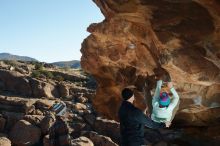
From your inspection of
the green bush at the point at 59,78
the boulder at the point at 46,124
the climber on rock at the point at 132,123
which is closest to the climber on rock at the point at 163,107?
the climber on rock at the point at 132,123

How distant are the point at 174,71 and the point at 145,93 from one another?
128 inches

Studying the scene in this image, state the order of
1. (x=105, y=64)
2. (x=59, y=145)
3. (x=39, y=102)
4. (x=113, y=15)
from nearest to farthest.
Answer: (x=113, y=15)
(x=105, y=64)
(x=59, y=145)
(x=39, y=102)

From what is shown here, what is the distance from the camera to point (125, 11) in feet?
40.9

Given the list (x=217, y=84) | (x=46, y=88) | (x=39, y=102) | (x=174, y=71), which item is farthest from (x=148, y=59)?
(x=46, y=88)

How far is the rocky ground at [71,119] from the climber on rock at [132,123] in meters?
8.15

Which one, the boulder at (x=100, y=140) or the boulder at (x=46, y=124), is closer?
the boulder at (x=100, y=140)

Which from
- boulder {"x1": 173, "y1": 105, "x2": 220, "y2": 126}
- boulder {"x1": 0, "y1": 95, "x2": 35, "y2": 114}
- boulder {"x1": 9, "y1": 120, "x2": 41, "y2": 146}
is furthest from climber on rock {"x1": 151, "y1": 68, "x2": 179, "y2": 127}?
boulder {"x1": 0, "y1": 95, "x2": 35, "y2": 114}

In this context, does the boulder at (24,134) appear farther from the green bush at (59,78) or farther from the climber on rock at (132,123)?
the climber on rock at (132,123)

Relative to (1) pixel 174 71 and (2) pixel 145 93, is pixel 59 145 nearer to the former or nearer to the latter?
(2) pixel 145 93

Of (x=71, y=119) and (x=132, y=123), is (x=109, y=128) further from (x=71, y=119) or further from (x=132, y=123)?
(x=132, y=123)

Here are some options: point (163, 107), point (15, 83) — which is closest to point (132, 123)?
point (163, 107)

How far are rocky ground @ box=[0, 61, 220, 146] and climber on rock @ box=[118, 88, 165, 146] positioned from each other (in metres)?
8.15

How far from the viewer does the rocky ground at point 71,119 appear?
1661 centimetres

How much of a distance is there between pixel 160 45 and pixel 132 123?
5655mm
